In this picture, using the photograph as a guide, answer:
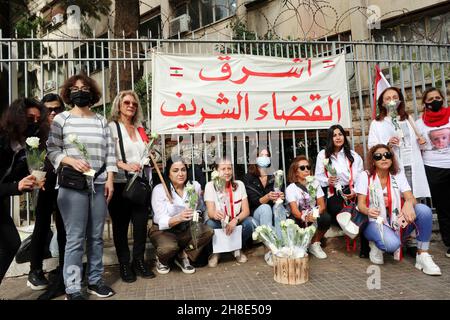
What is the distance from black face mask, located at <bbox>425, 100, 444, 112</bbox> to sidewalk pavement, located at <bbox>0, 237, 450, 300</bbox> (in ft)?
5.58

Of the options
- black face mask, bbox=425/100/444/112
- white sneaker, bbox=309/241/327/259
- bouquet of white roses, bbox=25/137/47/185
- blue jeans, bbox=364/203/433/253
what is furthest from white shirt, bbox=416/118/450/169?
bouquet of white roses, bbox=25/137/47/185

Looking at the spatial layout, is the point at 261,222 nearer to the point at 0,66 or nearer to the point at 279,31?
the point at 0,66

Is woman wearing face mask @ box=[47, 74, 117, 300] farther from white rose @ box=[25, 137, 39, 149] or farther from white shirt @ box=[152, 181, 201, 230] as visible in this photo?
white shirt @ box=[152, 181, 201, 230]

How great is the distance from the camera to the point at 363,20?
341 inches

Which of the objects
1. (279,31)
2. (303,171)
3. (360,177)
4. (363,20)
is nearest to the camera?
(360,177)

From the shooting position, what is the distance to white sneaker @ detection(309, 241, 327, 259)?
4062 millimetres

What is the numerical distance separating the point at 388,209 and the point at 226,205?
5.69ft

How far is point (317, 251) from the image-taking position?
13.4ft

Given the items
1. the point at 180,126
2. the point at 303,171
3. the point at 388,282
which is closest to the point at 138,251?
the point at 180,126

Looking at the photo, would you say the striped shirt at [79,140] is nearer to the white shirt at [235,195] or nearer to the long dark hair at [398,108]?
the white shirt at [235,195]

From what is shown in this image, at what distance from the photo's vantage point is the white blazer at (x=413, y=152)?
13.4 feet

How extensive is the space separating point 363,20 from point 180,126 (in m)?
6.56

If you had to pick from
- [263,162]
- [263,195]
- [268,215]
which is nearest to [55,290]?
[268,215]

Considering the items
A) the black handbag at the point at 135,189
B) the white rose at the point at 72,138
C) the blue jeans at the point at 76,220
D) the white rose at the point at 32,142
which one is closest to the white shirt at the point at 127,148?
the black handbag at the point at 135,189
